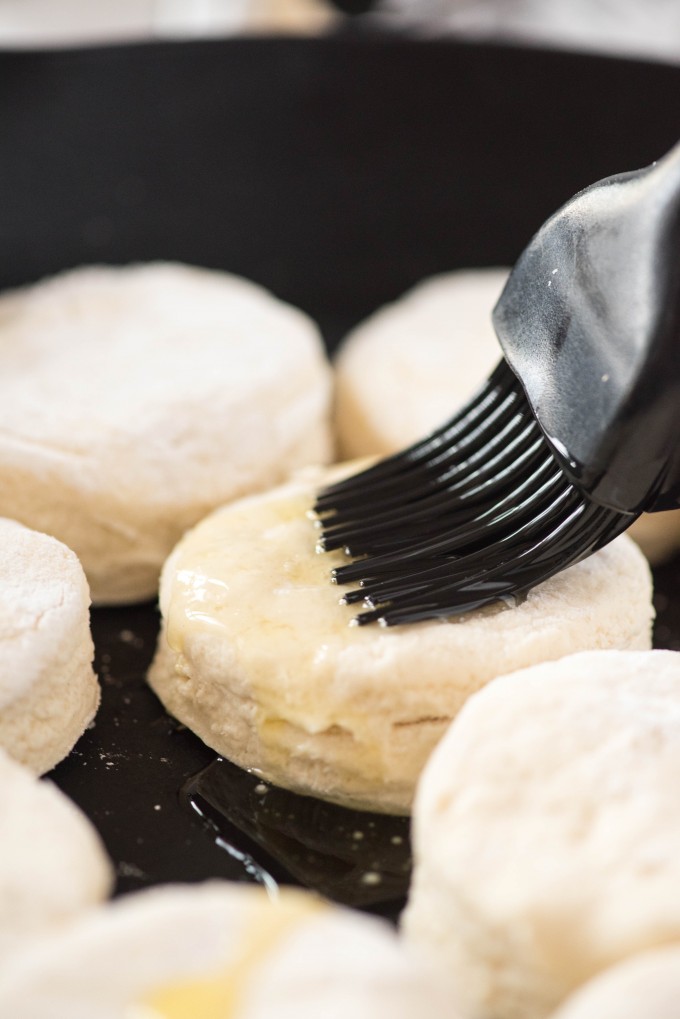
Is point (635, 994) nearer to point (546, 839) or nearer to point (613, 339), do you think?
point (546, 839)

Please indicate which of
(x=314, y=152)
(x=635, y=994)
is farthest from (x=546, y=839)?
(x=314, y=152)

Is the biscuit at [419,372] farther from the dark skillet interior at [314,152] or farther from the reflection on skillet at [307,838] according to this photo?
the reflection on skillet at [307,838]

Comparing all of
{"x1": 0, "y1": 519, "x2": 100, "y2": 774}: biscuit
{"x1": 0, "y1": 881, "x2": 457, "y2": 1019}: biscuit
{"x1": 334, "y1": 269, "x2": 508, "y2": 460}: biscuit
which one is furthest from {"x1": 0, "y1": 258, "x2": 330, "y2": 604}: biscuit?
{"x1": 0, "y1": 881, "x2": 457, "y2": 1019}: biscuit

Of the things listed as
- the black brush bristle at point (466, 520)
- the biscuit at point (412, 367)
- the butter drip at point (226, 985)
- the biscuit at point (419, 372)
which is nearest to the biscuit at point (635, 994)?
the butter drip at point (226, 985)

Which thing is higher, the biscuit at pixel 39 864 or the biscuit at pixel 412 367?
the biscuit at pixel 412 367

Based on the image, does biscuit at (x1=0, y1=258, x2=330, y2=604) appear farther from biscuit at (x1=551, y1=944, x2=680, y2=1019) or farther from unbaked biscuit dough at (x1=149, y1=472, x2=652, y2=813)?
biscuit at (x1=551, y1=944, x2=680, y2=1019)

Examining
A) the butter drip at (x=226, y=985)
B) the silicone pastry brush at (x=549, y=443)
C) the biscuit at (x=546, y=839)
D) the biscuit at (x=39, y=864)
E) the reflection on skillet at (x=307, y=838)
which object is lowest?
the reflection on skillet at (x=307, y=838)
